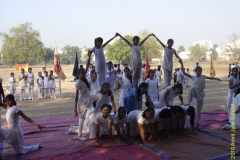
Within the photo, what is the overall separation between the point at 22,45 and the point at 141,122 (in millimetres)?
41496

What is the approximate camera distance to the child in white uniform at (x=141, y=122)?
5.42m

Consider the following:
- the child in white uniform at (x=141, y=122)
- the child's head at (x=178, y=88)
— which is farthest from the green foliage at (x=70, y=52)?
the child in white uniform at (x=141, y=122)

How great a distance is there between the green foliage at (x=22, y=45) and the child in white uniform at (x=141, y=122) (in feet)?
132

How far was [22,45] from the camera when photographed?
43.0 m

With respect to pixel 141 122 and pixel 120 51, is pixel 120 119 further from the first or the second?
pixel 120 51

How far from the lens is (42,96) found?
14.2m

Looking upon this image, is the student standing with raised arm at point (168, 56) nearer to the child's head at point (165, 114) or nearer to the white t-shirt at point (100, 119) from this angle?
the child's head at point (165, 114)

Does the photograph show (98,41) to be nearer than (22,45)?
Yes

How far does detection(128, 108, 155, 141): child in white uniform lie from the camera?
5418 millimetres

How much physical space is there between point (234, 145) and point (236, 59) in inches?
2041

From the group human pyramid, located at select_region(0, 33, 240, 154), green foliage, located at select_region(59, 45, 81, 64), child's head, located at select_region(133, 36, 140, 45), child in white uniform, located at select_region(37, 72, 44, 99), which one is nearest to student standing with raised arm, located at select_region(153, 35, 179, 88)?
child's head, located at select_region(133, 36, 140, 45)

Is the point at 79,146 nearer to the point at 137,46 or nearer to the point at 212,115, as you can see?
the point at 137,46

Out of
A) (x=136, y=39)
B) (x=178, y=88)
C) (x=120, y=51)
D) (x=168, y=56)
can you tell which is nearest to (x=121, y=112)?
(x=178, y=88)

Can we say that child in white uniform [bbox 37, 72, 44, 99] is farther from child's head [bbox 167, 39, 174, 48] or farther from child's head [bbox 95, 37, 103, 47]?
child's head [bbox 167, 39, 174, 48]
